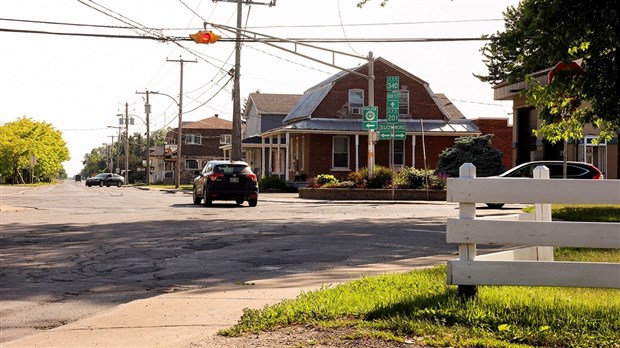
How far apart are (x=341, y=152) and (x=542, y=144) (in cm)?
1903

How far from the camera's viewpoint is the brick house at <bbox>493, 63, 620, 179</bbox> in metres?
31.9

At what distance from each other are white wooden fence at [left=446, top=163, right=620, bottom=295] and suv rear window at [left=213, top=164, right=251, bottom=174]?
23.7 metres

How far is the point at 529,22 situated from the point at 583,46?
132 cm

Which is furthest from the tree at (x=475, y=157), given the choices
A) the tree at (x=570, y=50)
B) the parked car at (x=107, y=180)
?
the parked car at (x=107, y=180)

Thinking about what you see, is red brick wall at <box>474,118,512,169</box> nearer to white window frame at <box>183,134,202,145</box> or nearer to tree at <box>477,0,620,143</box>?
tree at <box>477,0,620,143</box>

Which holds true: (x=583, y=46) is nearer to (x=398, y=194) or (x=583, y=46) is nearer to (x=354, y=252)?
(x=354, y=252)

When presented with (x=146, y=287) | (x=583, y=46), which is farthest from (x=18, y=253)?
(x=583, y=46)

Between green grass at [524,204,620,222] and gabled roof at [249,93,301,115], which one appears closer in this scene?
green grass at [524,204,620,222]

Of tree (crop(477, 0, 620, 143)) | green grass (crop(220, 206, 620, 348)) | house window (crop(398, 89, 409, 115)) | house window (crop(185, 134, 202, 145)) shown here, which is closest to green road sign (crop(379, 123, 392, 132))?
tree (crop(477, 0, 620, 143))

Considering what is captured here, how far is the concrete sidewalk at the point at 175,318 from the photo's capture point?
6.74m

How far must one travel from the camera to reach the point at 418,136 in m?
53.8

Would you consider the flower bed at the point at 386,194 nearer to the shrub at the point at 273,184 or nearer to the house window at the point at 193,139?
the shrub at the point at 273,184

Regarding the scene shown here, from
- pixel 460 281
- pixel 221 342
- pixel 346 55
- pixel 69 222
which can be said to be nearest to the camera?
pixel 221 342

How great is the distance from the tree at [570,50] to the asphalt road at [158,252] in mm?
3716
